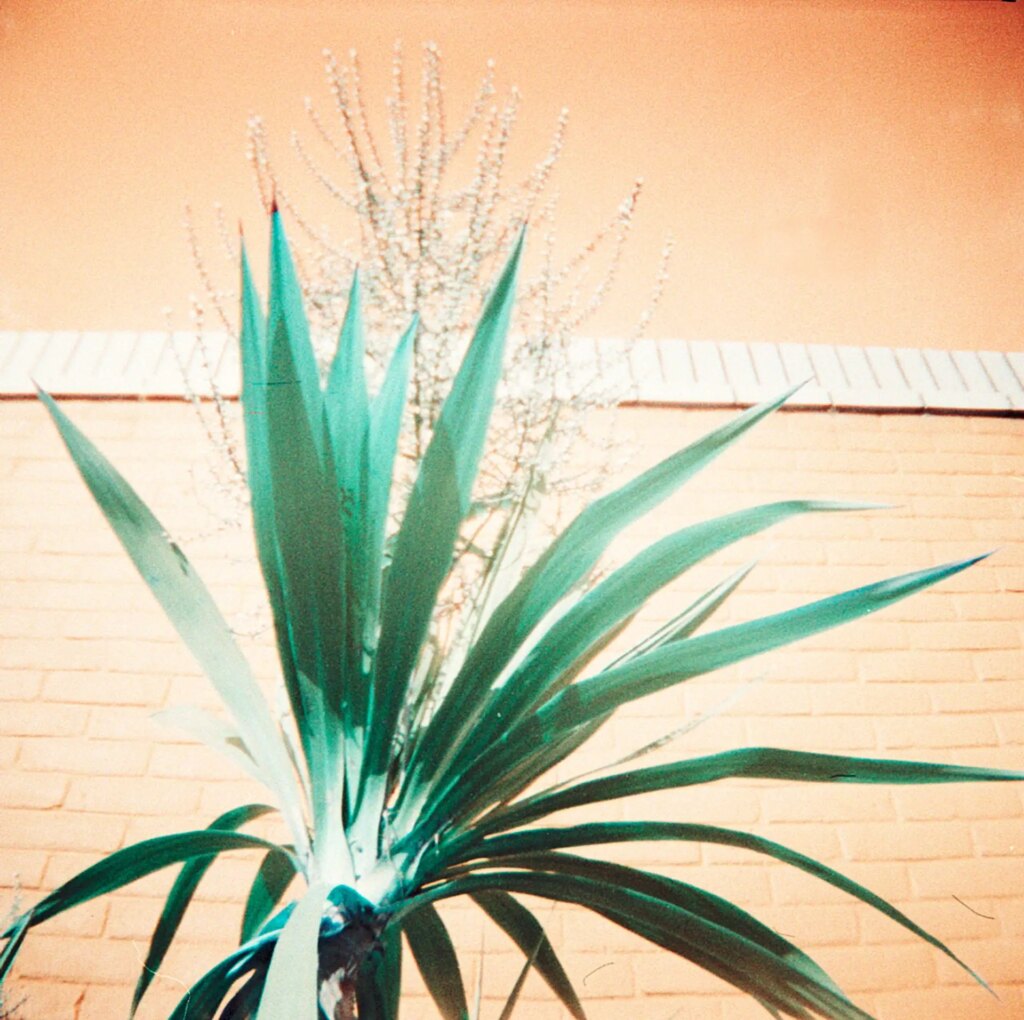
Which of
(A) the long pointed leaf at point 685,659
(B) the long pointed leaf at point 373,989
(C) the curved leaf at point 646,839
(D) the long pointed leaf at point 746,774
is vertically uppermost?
(A) the long pointed leaf at point 685,659

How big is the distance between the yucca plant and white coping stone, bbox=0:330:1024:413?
3.96 feet

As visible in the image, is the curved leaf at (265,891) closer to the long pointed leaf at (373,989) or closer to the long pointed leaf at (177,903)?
the long pointed leaf at (177,903)

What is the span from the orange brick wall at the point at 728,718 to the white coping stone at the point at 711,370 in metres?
0.06

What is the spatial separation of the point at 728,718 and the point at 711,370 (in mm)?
993

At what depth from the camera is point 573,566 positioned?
29.9 inches

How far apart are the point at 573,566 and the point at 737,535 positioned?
0.19 metres

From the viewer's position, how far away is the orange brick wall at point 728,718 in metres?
1.30

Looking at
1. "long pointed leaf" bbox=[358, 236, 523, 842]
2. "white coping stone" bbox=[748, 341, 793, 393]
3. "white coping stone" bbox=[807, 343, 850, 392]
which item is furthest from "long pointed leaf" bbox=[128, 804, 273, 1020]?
"white coping stone" bbox=[807, 343, 850, 392]

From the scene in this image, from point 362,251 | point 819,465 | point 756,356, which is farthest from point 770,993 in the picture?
point 756,356

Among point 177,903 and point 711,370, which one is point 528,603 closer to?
point 177,903

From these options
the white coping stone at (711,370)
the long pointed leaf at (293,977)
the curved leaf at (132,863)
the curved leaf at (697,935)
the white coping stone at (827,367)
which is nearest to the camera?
the long pointed leaf at (293,977)

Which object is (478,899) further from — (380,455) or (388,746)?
(380,455)

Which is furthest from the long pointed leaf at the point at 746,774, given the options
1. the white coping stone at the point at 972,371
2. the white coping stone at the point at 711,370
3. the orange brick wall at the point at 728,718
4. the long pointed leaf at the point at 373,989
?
the white coping stone at the point at 972,371

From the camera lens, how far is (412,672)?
28.4 inches
